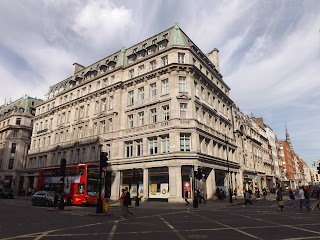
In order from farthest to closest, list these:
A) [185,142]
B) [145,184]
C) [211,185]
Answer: [211,185] < [145,184] < [185,142]

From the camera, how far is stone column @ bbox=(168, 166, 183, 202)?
2834cm

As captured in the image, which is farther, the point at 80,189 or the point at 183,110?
the point at 183,110

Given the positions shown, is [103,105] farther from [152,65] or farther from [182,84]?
[182,84]

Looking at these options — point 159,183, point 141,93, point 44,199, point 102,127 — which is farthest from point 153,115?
point 44,199

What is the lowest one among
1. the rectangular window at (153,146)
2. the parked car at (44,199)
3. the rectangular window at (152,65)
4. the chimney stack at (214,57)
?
the parked car at (44,199)

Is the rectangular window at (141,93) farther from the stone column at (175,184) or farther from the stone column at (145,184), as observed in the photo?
the stone column at (175,184)

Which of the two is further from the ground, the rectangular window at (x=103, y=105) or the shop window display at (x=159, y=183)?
the rectangular window at (x=103, y=105)

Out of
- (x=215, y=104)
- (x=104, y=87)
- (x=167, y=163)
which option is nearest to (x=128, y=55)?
(x=104, y=87)

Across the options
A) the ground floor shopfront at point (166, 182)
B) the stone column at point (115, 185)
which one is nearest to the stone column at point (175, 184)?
the ground floor shopfront at point (166, 182)

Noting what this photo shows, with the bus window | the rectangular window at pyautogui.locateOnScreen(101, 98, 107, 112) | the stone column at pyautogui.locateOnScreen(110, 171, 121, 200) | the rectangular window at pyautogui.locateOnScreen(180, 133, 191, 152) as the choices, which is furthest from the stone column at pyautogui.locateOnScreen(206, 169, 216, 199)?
the rectangular window at pyautogui.locateOnScreen(101, 98, 107, 112)

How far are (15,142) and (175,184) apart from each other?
53453 mm

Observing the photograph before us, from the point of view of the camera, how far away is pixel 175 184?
2875 centimetres

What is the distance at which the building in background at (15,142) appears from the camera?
204 ft

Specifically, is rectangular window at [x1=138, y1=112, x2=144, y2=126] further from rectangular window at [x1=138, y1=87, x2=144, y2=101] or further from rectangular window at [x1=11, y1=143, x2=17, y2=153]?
rectangular window at [x1=11, y1=143, x2=17, y2=153]
